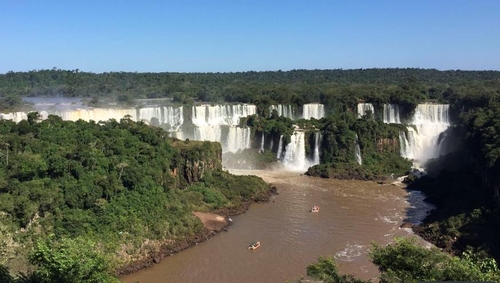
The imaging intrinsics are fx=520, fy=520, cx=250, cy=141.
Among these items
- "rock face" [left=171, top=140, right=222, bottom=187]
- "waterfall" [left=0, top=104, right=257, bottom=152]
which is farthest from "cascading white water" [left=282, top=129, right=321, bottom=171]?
"rock face" [left=171, top=140, right=222, bottom=187]

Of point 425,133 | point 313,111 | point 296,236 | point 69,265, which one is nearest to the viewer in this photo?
point 69,265

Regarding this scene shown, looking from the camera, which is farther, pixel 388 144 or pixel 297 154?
pixel 388 144

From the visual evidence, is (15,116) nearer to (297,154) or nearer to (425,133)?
(297,154)

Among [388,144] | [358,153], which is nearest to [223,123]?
[358,153]

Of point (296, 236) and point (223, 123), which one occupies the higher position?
point (223, 123)

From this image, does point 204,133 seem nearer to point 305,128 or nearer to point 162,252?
point 305,128

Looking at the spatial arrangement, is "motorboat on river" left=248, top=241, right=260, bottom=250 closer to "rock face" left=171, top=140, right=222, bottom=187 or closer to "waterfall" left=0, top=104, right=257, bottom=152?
"rock face" left=171, top=140, right=222, bottom=187
